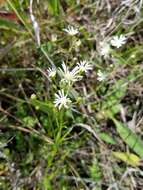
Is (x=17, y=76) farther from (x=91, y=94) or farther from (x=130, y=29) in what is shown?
(x=130, y=29)

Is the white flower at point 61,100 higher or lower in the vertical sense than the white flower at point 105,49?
lower

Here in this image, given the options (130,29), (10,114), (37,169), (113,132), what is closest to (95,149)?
(113,132)

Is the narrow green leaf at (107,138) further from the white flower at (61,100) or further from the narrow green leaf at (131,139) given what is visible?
the white flower at (61,100)

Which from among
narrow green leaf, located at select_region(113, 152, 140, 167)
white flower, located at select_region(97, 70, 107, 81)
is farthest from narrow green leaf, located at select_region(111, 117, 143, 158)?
white flower, located at select_region(97, 70, 107, 81)

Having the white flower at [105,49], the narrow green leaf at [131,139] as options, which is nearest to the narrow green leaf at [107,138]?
the narrow green leaf at [131,139]

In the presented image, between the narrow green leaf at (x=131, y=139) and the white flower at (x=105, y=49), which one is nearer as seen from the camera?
the narrow green leaf at (x=131, y=139)

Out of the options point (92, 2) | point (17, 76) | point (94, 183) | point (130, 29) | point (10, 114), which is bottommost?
point (94, 183)

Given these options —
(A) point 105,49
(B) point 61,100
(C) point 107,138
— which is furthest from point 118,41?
(B) point 61,100

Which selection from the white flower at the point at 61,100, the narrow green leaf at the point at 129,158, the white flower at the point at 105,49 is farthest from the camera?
the white flower at the point at 105,49

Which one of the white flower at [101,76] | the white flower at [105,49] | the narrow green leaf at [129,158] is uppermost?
the white flower at [105,49]
